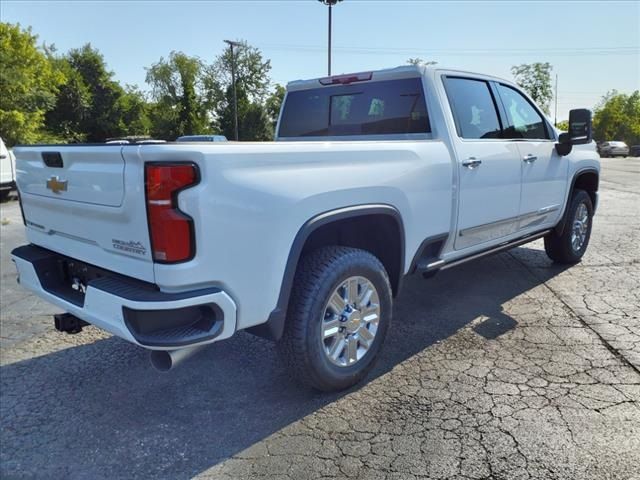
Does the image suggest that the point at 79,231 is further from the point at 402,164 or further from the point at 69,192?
the point at 402,164

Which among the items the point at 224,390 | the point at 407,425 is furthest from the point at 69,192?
the point at 407,425

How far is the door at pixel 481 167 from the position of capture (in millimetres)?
3693

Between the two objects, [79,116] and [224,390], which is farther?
[79,116]

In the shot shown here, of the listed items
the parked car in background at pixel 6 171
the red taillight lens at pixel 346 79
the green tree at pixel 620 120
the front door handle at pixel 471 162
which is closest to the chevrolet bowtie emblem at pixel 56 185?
the red taillight lens at pixel 346 79

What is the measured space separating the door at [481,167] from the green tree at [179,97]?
5761 centimetres

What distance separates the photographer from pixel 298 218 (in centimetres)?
254

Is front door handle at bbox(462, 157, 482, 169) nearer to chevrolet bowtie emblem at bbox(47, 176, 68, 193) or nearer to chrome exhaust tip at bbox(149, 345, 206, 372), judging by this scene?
chrome exhaust tip at bbox(149, 345, 206, 372)

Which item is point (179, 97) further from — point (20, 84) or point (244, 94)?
point (20, 84)

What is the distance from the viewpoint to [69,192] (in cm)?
265

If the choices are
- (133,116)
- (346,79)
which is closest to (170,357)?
(346,79)

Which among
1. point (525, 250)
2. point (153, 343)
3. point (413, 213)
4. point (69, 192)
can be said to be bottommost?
point (525, 250)

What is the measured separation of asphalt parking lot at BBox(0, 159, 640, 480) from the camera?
2412 mm

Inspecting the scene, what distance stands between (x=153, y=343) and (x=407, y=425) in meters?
1.40

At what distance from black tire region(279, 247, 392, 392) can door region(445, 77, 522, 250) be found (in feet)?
3.75
